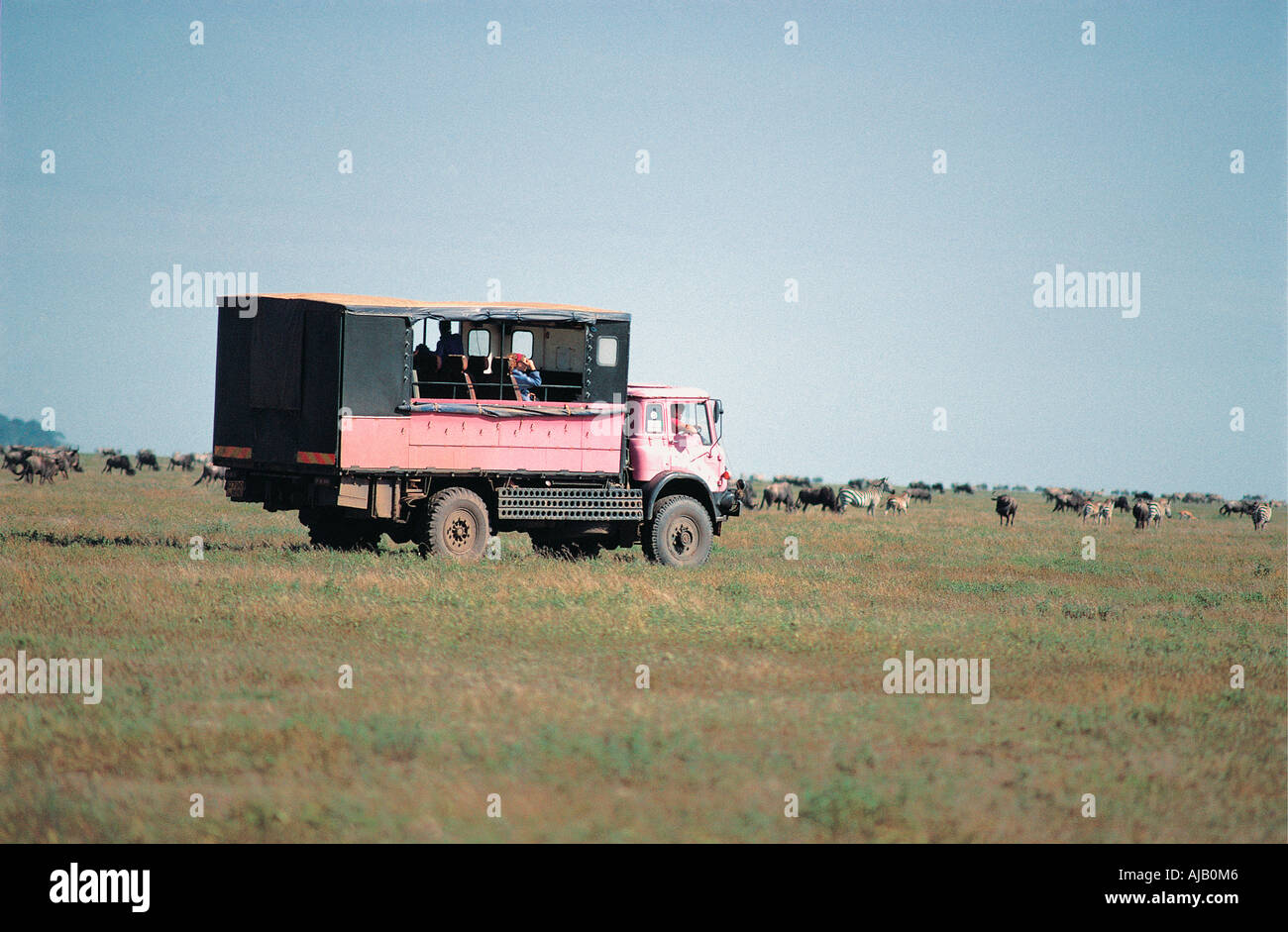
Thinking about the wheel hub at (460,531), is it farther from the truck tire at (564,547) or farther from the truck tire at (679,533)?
the truck tire at (679,533)

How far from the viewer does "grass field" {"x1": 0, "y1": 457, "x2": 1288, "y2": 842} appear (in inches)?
284

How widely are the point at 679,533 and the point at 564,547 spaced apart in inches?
93.4

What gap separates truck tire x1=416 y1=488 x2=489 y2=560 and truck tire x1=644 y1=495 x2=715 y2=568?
294cm

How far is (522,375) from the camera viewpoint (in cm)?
2095

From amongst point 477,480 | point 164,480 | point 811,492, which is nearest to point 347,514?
point 477,480

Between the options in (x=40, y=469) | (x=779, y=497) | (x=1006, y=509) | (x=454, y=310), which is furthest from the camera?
(x=779, y=497)

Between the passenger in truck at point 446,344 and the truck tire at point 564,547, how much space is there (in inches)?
150

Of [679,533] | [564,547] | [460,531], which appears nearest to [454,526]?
[460,531]

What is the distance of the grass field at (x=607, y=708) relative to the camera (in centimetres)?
721

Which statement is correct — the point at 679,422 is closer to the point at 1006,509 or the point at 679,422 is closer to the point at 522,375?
the point at 522,375

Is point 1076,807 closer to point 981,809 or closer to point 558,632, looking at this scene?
point 981,809

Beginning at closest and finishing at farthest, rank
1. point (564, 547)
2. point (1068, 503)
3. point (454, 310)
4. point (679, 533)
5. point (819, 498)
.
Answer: point (454, 310), point (679, 533), point (564, 547), point (819, 498), point (1068, 503)

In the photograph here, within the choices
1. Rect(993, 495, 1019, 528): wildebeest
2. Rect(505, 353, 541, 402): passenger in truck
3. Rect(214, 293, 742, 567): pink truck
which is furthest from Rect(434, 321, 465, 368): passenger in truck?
Rect(993, 495, 1019, 528): wildebeest
